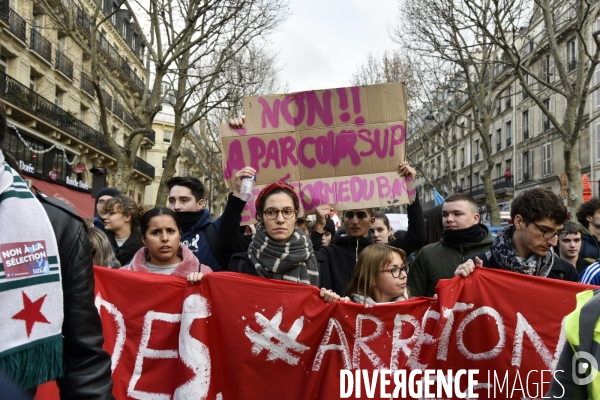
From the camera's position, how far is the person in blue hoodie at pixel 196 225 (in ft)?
14.0

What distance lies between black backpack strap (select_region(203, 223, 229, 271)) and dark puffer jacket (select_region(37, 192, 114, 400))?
8.27 ft

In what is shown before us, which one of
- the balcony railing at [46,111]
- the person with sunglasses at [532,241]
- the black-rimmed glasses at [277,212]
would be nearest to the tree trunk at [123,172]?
the balcony railing at [46,111]

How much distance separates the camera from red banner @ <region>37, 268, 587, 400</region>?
319 cm

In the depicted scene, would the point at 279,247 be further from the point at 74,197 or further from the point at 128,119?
the point at 128,119

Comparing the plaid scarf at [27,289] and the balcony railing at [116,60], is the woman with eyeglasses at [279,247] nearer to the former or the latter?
the plaid scarf at [27,289]

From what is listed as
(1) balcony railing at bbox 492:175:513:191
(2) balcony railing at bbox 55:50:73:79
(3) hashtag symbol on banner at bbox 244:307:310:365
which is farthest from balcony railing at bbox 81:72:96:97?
(1) balcony railing at bbox 492:175:513:191

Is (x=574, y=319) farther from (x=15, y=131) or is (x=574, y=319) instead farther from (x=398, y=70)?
(x=398, y=70)

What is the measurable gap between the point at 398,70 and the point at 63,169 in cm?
1495

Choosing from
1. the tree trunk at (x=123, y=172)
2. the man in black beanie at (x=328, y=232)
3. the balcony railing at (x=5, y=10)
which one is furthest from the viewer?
the balcony railing at (x=5, y=10)

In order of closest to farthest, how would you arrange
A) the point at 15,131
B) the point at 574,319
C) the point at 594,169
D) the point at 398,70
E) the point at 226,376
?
the point at 574,319 < the point at 226,376 < the point at 15,131 < the point at 398,70 < the point at 594,169

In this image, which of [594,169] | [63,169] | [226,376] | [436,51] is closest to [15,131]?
[63,169]

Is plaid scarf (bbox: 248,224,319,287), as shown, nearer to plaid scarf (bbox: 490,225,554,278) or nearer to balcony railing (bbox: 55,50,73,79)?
plaid scarf (bbox: 490,225,554,278)

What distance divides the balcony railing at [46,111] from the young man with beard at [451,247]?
755 inches

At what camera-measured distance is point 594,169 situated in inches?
1222
